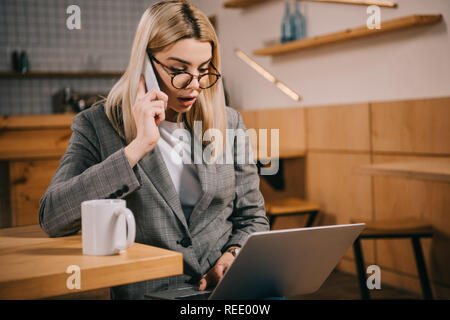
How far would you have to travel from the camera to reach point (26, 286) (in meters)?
0.79

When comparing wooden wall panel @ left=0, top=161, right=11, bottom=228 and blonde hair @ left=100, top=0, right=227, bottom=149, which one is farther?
wooden wall panel @ left=0, top=161, right=11, bottom=228

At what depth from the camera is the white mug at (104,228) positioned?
3.01 ft

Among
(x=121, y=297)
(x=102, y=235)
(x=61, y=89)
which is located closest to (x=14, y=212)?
(x=121, y=297)

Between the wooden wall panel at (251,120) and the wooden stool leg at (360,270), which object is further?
the wooden wall panel at (251,120)

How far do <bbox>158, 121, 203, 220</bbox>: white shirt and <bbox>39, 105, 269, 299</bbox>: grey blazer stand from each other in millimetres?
44

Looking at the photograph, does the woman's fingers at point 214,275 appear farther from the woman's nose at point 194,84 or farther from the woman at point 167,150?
the woman's nose at point 194,84

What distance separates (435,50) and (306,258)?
7.47ft

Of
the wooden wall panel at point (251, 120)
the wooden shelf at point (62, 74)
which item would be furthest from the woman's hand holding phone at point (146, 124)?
the wooden shelf at point (62, 74)

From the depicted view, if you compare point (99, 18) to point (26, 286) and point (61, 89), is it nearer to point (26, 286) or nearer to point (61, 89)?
point (61, 89)

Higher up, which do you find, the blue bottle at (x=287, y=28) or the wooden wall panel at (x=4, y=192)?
the blue bottle at (x=287, y=28)

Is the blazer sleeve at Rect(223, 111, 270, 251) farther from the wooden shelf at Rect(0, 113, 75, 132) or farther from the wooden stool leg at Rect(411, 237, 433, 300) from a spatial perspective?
the wooden shelf at Rect(0, 113, 75, 132)

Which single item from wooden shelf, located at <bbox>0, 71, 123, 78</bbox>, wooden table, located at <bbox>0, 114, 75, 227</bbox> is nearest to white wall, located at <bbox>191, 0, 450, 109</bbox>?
wooden shelf, located at <bbox>0, 71, 123, 78</bbox>

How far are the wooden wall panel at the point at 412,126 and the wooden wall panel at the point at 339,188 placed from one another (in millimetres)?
219

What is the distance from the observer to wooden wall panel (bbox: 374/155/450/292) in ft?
9.32
